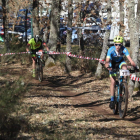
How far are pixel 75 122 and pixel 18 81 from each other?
190 cm

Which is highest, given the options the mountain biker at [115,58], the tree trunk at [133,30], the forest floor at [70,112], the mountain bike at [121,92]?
the tree trunk at [133,30]

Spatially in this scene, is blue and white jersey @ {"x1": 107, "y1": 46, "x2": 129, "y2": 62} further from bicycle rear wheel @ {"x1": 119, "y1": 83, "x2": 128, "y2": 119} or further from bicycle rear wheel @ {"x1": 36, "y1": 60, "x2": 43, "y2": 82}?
bicycle rear wheel @ {"x1": 36, "y1": 60, "x2": 43, "y2": 82}

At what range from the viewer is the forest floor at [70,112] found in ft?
16.5

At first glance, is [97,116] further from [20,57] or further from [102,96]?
[20,57]

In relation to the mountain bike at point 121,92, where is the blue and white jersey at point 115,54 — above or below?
above

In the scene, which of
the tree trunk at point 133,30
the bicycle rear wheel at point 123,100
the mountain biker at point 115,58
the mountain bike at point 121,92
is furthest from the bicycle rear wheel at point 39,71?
the bicycle rear wheel at point 123,100

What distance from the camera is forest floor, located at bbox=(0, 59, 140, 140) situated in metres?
5.04

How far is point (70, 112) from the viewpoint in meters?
7.23

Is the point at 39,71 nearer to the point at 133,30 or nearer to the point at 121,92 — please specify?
the point at 133,30

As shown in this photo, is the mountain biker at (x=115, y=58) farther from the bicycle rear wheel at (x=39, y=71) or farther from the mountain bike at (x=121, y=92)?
the bicycle rear wheel at (x=39, y=71)

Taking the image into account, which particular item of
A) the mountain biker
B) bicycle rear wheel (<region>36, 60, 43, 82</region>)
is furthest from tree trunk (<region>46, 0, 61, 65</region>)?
the mountain biker

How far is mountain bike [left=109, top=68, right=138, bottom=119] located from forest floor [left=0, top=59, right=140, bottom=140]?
245 millimetres

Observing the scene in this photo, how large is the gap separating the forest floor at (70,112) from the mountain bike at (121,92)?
245mm

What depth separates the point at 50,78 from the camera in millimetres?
12820
